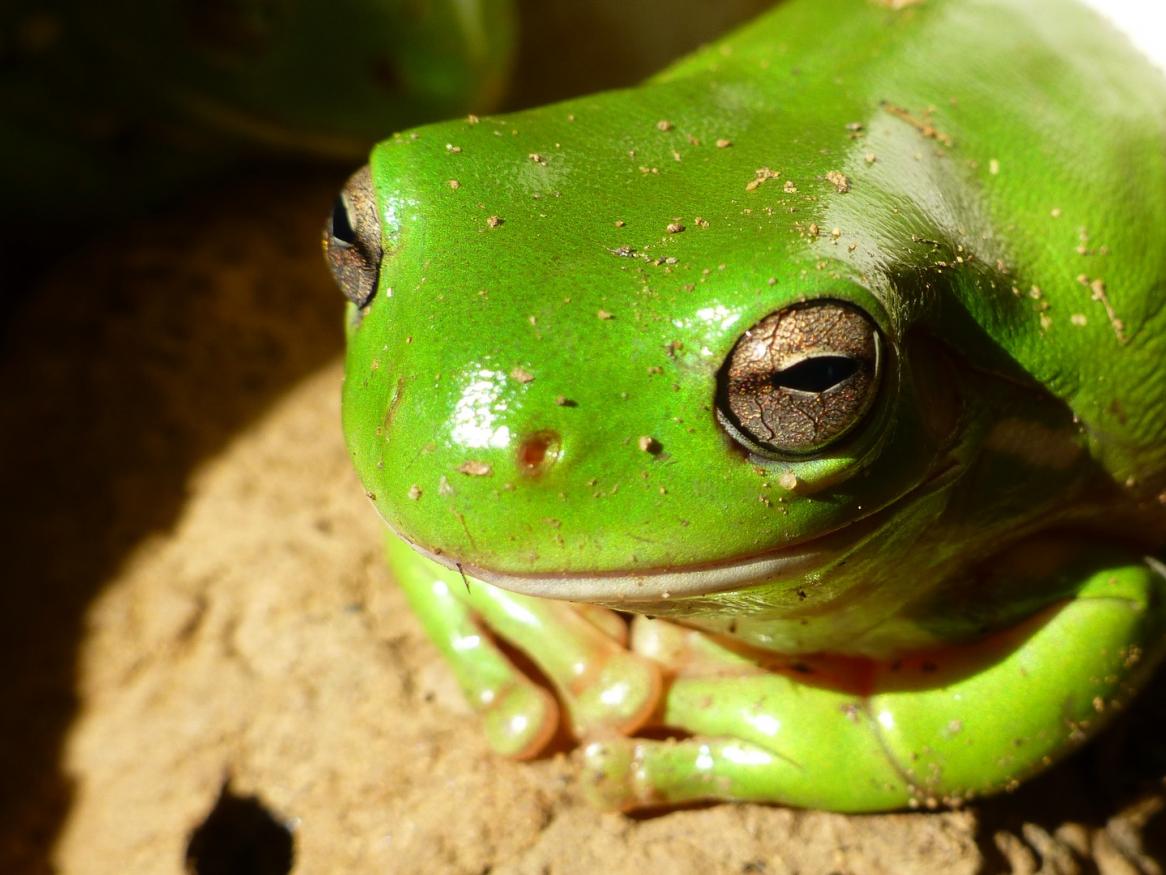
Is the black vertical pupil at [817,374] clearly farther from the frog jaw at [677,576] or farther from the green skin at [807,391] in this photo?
the frog jaw at [677,576]

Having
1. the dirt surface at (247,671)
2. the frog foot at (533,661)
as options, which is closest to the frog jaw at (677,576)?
the frog foot at (533,661)

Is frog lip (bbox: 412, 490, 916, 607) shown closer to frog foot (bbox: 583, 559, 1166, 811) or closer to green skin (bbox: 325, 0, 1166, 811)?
green skin (bbox: 325, 0, 1166, 811)

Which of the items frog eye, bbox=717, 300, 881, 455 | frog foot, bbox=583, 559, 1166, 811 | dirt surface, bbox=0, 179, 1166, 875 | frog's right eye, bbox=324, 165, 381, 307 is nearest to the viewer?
frog eye, bbox=717, 300, 881, 455

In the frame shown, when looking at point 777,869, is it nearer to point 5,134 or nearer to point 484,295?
point 484,295

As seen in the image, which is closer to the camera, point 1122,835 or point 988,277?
point 988,277

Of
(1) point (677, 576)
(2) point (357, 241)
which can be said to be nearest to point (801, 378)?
(1) point (677, 576)

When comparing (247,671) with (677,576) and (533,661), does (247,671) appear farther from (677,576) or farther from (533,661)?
(677,576)

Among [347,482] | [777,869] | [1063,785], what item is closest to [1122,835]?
[1063,785]

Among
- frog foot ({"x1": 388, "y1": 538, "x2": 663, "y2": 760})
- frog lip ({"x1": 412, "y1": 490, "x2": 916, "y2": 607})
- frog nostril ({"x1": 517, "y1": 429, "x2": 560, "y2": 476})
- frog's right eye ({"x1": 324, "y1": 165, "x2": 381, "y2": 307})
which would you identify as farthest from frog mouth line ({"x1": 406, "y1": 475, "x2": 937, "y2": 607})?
frog foot ({"x1": 388, "y1": 538, "x2": 663, "y2": 760})
